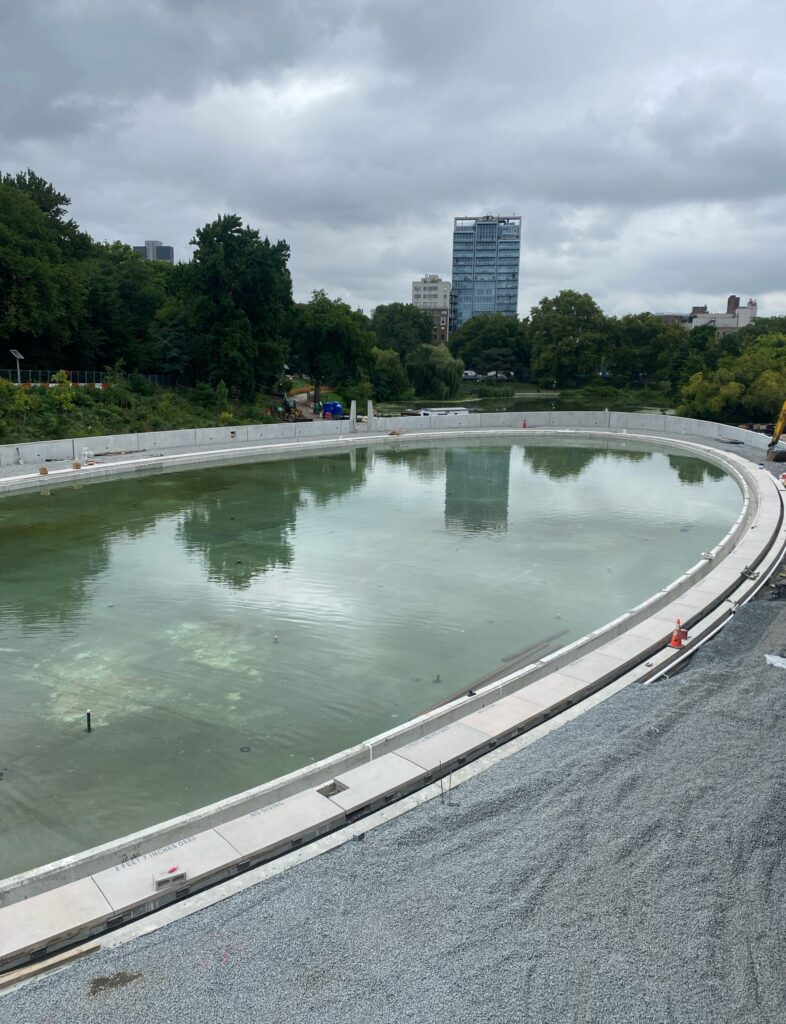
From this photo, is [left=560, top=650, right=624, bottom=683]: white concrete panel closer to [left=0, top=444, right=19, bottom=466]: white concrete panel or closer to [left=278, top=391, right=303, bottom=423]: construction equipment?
[left=0, top=444, right=19, bottom=466]: white concrete panel

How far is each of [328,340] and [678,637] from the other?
2042 inches

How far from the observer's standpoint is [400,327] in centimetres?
10644


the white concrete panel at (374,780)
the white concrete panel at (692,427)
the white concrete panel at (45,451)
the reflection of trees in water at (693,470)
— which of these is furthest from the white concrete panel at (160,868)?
the white concrete panel at (692,427)

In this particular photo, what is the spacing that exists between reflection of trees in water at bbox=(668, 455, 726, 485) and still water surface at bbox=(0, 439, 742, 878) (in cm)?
248

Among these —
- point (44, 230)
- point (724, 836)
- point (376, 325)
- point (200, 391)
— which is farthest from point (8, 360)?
point (376, 325)

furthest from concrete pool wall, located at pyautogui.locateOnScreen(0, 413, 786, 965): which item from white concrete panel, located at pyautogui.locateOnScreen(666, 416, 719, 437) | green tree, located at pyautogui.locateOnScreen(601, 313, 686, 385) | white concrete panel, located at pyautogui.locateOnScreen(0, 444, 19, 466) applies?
green tree, located at pyautogui.locateOnScreen(601, 313, 686, 385)

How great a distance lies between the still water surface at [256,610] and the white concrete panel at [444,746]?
163cm

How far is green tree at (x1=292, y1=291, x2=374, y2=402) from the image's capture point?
59.7m

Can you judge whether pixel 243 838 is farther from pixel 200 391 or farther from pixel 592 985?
pixel 200 391

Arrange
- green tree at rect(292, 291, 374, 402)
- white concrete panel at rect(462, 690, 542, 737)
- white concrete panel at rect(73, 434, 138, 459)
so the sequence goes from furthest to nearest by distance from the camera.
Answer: green tree at rect(292, 291, 374, 402)
white concrete panel at rect(73, 434, 138, 459)
white concrete panel at rect(462, 690, 542, 737)

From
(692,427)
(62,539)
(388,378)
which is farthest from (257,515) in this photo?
(388,378)

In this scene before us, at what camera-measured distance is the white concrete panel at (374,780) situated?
25.9ft

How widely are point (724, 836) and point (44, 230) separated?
165 feet

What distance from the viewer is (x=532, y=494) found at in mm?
30266
